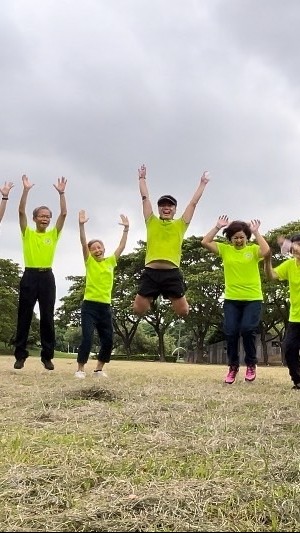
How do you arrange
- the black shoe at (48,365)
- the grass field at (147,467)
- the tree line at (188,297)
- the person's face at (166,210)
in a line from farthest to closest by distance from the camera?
1. the tree line at (188,297)
2. the black shoe at (48,365)
3. the person's face at (166,210)
4. the grass field at (147,467)

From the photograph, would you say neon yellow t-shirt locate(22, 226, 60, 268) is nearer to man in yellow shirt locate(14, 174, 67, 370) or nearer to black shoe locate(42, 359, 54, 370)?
man in yellow shirt locate(14, 174, 67, 370)

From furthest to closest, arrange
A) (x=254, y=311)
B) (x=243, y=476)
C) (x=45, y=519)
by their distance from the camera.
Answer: (x=254, y=311), (x=243, y=476), (x=45, y=519)

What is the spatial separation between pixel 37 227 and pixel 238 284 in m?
3.04

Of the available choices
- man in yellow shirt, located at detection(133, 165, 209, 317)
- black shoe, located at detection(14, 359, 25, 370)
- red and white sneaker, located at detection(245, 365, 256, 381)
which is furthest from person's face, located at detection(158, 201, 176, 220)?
black shoe, located at detection(14, 359, 25, 370)

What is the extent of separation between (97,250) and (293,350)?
3.31 meters

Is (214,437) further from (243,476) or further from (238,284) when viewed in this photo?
(238,284)

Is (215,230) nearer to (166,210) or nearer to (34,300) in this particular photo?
(166,210)

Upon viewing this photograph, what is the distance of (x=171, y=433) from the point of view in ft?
11.3

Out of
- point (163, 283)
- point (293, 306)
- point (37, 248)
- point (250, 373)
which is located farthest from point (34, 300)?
point (293, 306)

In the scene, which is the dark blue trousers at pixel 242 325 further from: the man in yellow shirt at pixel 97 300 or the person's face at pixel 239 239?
the man in yellow shirt at pixel 97 300

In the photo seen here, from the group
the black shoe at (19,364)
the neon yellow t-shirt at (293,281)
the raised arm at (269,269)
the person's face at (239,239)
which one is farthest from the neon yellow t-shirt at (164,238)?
the black shoe at (19,364)

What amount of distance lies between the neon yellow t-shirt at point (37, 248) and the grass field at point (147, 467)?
12.8 ft

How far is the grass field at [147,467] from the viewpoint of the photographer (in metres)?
2.12

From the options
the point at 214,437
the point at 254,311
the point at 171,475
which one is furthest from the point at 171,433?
the point at 254,311
